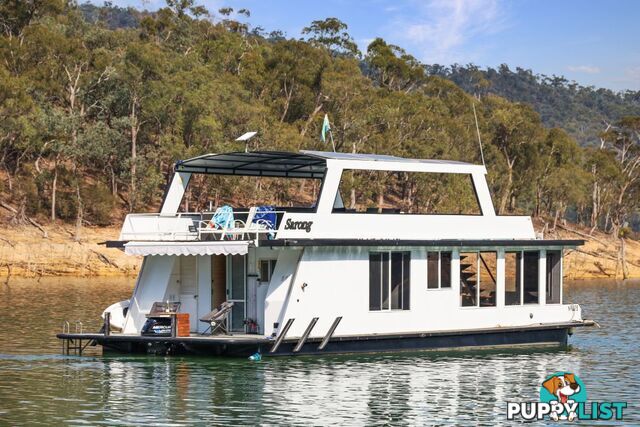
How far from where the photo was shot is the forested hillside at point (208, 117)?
207 ft

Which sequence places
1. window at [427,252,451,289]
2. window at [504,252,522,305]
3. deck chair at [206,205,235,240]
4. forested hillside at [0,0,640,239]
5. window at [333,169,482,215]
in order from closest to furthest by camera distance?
deck chair at [206,205,235,240], window at [427,252,451,289], window at [504,252,522,305], forested hillside at [0,0,640,239], window at [333,169,482,215]

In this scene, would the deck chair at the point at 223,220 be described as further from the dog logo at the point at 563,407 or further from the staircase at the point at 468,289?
the dog logo at the point at 563,407

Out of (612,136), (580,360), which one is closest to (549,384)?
(580,360)

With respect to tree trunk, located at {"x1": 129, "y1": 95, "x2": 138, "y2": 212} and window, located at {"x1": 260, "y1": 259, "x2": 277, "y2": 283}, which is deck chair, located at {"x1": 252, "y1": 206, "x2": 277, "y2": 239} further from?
tree trunk, located at {"x1": 129, "y1": 95, "x2": 138, "y2": 212}

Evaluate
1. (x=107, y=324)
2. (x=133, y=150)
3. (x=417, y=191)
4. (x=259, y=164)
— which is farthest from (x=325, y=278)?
(x=417, y=191)

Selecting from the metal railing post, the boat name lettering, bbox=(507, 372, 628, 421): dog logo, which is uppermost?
the boat name lettering

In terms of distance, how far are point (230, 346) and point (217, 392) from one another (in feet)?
9.67

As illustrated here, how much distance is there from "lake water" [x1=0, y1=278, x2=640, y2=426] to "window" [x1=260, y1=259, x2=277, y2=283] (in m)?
2.05

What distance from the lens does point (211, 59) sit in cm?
8325

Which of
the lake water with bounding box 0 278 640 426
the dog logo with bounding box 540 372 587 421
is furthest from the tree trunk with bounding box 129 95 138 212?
the dog logo with bounding box 540 372 587 421

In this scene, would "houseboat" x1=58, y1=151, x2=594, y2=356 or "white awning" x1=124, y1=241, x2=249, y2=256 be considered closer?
"white awning" x1=124, y1=241, x2=249, y2=256

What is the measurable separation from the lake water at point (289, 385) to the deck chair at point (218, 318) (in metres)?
0.87

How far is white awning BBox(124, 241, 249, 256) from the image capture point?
23.0 m

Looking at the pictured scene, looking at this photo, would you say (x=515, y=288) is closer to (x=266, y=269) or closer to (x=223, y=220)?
(x=266, y=269)
